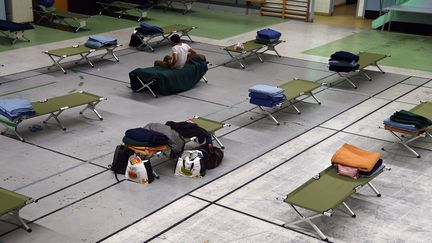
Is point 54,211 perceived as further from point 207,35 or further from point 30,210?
point 207,35

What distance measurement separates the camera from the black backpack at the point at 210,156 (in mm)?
9508

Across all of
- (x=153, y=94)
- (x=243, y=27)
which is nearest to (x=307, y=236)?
(x=153, y=94)

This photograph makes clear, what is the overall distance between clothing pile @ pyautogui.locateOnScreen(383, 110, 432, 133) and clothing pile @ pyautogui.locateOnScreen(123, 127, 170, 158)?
3.85m

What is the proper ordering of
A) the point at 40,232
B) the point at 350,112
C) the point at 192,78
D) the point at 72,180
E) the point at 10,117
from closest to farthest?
the point at 40,232, the point at 72,180, the point at 10,117, the point at 350,112, the point at 192,78

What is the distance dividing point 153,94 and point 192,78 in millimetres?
1057

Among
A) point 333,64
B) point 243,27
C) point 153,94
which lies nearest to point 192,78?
point 153,94

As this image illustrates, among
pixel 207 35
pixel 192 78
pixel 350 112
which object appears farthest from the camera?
pixel 207 35

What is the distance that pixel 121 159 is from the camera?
30.2 feet

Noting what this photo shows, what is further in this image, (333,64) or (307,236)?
(333,64)

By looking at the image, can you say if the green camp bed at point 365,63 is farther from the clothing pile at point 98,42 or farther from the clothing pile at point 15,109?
the clothing pile at point 15,109

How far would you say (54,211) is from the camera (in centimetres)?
816

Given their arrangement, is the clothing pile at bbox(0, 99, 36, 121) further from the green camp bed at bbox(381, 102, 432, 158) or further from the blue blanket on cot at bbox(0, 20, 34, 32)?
the blue blanket on cot at bbox(0, 20, 34, 32)

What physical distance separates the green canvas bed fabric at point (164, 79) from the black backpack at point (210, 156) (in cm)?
367

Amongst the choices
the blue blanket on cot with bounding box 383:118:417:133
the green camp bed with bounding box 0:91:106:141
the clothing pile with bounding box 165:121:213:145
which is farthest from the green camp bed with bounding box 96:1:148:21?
the blue blanket on cot with bounding box 383:118:417:133
